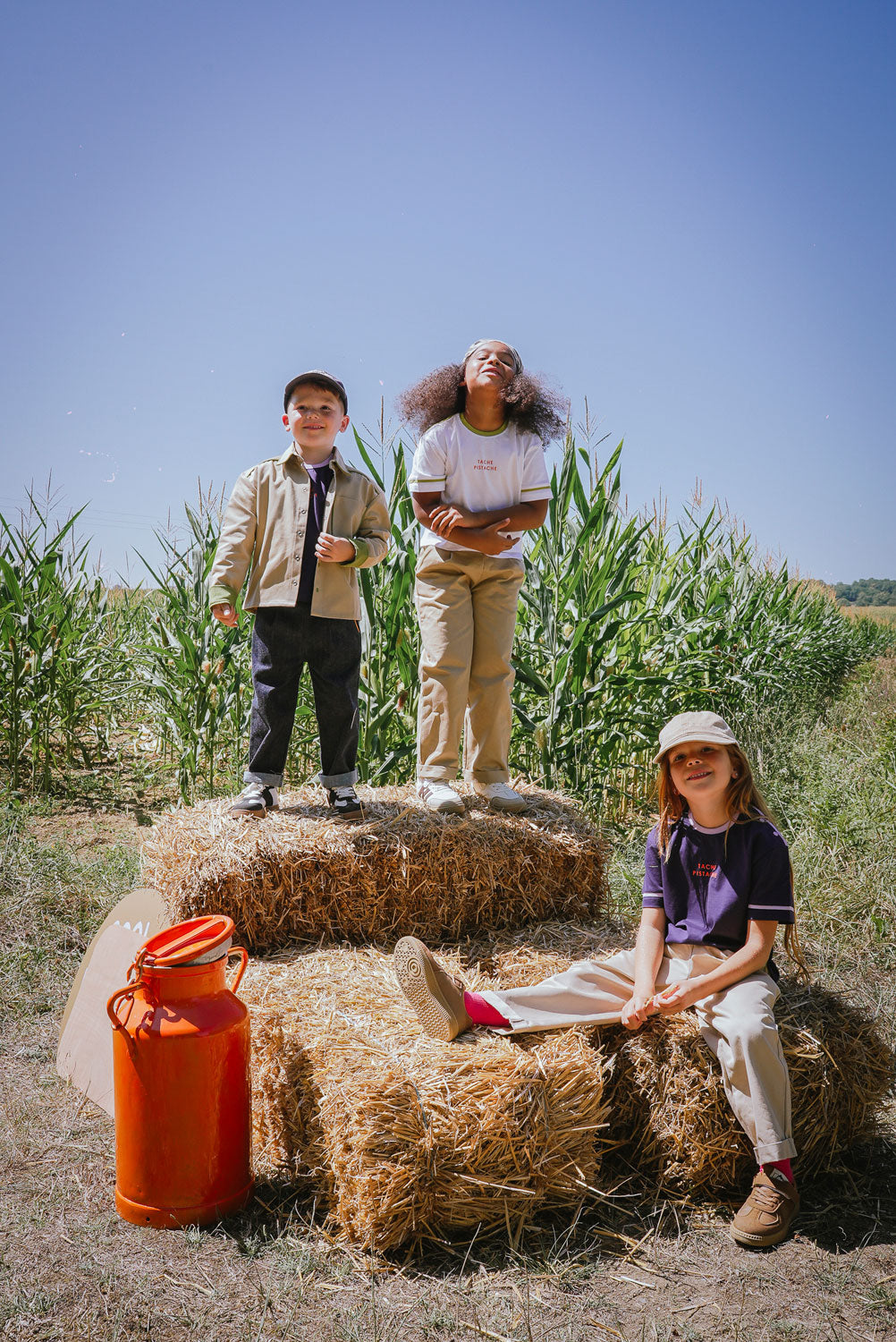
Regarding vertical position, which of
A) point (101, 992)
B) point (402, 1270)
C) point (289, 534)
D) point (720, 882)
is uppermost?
point (289, 534)

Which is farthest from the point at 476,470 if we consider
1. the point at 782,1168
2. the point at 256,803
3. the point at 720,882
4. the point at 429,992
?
the point at 782,1168

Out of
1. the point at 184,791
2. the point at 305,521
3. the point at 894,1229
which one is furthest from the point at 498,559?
the point at 184,791

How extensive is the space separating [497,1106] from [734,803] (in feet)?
3.25

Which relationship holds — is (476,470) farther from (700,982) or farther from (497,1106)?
(497,1106)

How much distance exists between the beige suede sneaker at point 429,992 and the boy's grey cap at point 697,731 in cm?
81

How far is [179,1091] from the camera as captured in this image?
7.08ft

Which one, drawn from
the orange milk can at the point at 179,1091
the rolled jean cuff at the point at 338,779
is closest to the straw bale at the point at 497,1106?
the orange milk can at the point at 179,1091

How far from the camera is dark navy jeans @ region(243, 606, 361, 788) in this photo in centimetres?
337

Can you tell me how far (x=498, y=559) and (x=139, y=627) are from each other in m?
6.03

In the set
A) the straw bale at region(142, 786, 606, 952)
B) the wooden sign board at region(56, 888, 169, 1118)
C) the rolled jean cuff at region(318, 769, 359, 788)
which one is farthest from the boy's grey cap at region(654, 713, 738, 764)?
the wooden sign board at region(56, 888, 169, 1118)

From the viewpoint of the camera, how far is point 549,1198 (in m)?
2.25

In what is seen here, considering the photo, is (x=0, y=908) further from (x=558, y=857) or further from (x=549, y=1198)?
(x=549, y=1198)

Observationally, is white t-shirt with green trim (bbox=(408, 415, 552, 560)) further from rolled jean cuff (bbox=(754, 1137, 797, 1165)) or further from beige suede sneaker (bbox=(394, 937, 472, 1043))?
rolled jean cuff (bbox=(754, 1137, 797, 1165))

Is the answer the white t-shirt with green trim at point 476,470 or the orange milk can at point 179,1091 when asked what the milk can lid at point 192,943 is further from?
the white t-shirt with green trim at point 476,470
